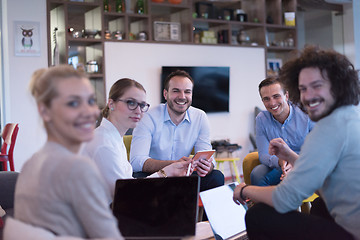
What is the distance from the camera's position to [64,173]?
46.8 inches

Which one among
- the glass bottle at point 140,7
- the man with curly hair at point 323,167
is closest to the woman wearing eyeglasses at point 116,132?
the man with curly hair at point 323,167

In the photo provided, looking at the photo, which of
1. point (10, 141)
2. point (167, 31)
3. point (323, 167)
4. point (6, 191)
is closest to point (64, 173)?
point (323, 167)

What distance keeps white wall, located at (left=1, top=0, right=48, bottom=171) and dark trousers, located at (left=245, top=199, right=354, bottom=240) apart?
3.79m

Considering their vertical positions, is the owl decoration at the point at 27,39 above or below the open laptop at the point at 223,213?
above

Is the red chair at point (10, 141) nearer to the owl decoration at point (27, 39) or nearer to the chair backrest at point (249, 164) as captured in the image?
the owl decoration at point (27, 39)

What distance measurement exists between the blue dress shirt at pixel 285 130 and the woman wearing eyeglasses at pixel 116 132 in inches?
43.5

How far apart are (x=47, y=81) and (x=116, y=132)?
0.90m

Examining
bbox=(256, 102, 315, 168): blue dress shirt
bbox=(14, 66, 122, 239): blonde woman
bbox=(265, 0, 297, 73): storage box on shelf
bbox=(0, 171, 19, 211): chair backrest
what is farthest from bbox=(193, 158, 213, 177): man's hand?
bbox=(265, 0, 297, 73): storage box on shelf

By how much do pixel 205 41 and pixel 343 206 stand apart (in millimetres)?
4911

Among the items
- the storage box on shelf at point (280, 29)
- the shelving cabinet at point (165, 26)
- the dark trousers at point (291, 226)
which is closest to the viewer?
the dark trousers at point (291, 226)

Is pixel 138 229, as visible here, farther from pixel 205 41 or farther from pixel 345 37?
pixel 345 37

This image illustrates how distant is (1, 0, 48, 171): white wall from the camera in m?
5.12

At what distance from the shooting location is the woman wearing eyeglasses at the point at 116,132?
1.94 m

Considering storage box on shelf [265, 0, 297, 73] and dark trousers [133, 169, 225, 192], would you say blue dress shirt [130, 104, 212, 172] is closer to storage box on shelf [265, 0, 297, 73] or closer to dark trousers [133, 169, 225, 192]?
dark trousers [133, 169, 225, 192]
